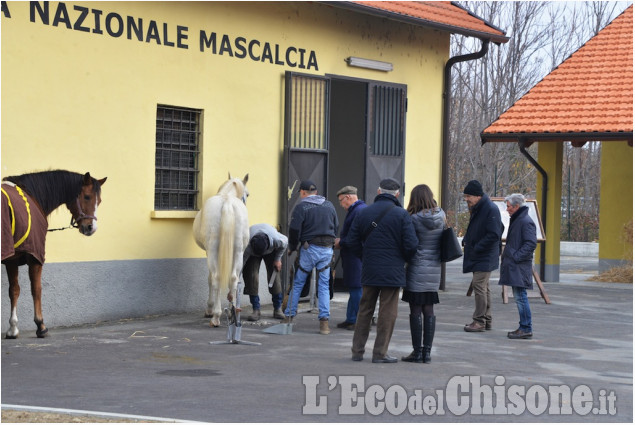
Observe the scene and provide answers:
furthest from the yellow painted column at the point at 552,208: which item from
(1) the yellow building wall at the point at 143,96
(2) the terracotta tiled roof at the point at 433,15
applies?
(1) the yellow building wall at the point at 143,96

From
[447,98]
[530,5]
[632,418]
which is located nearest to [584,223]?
[530,5]

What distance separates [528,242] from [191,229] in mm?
4480

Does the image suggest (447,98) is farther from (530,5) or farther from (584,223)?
(530,5)

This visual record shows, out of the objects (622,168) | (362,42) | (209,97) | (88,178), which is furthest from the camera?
(622,168)

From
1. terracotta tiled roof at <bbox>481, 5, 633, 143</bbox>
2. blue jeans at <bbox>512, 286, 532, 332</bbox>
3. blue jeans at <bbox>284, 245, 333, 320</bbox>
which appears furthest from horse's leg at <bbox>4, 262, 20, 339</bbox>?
terracotta tiled roof at <bbox>481, 5, 633, 143</bbox>

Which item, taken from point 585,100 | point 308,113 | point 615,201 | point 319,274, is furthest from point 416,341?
point 615,201

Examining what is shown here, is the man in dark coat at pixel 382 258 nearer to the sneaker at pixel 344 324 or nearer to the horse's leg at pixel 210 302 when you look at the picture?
the sneaker at pixel 344 324

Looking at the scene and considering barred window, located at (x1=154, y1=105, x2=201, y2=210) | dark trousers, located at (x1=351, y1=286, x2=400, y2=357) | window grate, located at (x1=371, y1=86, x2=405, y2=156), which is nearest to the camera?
dark trousers, located at (x1=351, y1=286, x2=400, y2=357)

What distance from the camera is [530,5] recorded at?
123 feet

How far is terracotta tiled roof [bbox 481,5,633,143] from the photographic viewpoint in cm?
2033

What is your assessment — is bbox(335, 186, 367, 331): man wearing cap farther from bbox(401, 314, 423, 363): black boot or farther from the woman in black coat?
bbox(401, 314, 423, 363): black boot

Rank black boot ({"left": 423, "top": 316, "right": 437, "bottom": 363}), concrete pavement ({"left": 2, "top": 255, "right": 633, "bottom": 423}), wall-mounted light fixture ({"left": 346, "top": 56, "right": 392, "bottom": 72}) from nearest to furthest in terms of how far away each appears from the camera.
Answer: concrete pavement ({"left": 2, "top": 255, "right": 633, "bottom": 423}) → black boot ({"left": 423, "top": 316, "right": 437, "bottom": 363}) → wall-mounted light fixture ({"left": 346, "top": 56, "right": 392, "bottom": 72})

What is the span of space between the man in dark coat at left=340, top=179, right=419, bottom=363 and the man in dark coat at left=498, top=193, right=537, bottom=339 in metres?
2.59

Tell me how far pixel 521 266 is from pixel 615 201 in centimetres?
978
